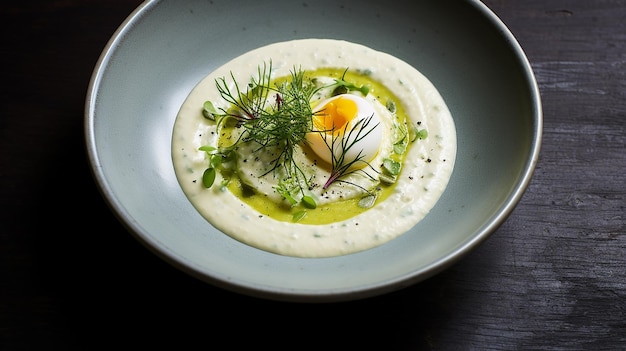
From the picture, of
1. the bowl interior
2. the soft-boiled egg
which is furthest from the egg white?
the bowl interior

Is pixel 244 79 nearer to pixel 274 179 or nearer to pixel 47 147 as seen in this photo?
pixel 274 179

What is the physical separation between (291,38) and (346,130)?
28.0 inches

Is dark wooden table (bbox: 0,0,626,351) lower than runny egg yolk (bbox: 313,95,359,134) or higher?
lower

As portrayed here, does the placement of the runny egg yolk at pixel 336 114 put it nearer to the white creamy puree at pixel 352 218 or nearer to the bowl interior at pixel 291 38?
the white creamy puree at pixel 352 218

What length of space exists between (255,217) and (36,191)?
0.93 m

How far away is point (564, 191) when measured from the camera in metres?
2.72

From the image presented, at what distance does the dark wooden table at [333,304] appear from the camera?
2.35m

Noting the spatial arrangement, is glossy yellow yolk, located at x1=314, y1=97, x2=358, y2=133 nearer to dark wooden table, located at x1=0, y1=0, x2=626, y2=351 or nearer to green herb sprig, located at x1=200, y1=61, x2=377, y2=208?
green herb sprig, located at x1=200, y1=61, x2=377, y2=208

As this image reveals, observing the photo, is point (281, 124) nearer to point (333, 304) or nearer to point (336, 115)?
point (336, 115)

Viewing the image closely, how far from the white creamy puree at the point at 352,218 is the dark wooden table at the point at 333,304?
228mm

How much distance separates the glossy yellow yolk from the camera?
2.73 metres

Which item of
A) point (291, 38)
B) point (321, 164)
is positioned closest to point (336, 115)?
point (321, 164)

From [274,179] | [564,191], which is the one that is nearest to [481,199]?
[564,191]

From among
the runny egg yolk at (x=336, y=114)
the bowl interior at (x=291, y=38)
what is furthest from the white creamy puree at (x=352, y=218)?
the runny egg yolk at (x=336, y=114)
